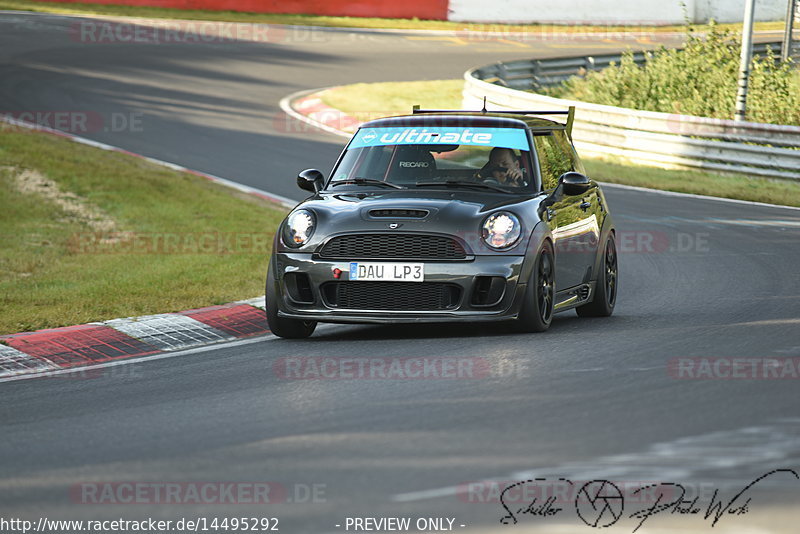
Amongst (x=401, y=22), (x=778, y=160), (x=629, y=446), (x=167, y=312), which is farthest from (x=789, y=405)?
(x=401, y=22)

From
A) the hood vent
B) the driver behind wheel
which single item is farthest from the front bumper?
the driver behind wheel

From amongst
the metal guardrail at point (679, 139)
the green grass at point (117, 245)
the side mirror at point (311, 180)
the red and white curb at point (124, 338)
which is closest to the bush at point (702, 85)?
the metal guardrail at point (679, 139)

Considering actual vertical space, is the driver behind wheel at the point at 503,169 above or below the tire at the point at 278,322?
above

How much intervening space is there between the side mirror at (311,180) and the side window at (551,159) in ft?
5.42

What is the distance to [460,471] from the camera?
543 cm

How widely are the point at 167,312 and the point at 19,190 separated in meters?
6.83

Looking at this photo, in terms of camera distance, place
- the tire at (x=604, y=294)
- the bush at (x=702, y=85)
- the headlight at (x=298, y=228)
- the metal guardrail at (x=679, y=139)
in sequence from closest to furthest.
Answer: the headlight at (x=298, y=228) < the tire at (x=604, y=294) < the metal guardrail at (x=679, y=139) < the bush at (x=702, y=85)

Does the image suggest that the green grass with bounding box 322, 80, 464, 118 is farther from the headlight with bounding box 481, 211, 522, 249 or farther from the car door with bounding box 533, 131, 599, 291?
the headlight with bounding box 481, 211, 522, 249

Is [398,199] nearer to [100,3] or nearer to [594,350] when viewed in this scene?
[594,350]
